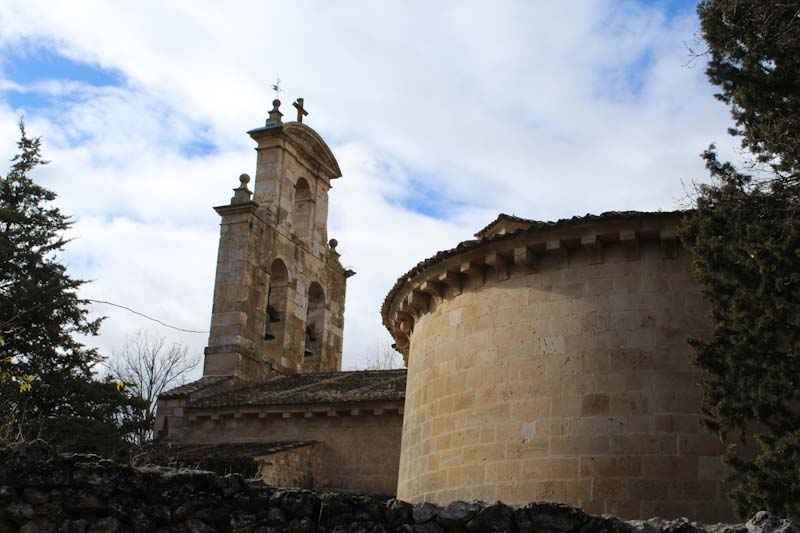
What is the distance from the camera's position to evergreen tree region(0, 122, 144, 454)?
794 inches

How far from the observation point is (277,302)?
22828 mm

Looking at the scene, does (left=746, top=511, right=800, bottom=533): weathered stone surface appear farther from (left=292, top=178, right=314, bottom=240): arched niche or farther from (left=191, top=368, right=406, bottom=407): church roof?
(left=292, top=178, right=314, bottom=240): arched niche

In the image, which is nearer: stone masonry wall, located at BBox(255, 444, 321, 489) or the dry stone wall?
the dry stone wall

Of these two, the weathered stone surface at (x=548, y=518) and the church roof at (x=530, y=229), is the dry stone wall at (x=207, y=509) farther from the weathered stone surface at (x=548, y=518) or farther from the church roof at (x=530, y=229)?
the church roof at (x=530, y=229)

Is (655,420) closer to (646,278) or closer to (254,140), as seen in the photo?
(646,278)


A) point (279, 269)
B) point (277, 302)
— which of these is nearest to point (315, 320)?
point (277, 302)

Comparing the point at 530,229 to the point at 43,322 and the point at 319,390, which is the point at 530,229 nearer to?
the point at 319,390

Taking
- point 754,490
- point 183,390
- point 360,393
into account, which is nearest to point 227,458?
point 360,393

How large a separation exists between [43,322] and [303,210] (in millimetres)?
6803

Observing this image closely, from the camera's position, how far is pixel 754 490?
7.20 meters

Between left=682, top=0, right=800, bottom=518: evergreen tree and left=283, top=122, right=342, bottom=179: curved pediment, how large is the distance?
1446 centimetres

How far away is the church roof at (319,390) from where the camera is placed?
17.4 metres

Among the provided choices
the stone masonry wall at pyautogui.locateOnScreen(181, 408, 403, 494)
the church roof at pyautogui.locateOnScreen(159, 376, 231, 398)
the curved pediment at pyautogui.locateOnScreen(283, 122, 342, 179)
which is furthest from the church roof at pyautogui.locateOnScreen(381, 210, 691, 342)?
the curved pediment at pyautogui.locateOnScreen(283, 122, 342, 179)

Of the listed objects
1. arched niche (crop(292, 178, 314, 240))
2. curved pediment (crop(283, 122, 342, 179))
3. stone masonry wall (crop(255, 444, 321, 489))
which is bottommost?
stone masonry wall (crop(255, 444, 321, 489))
